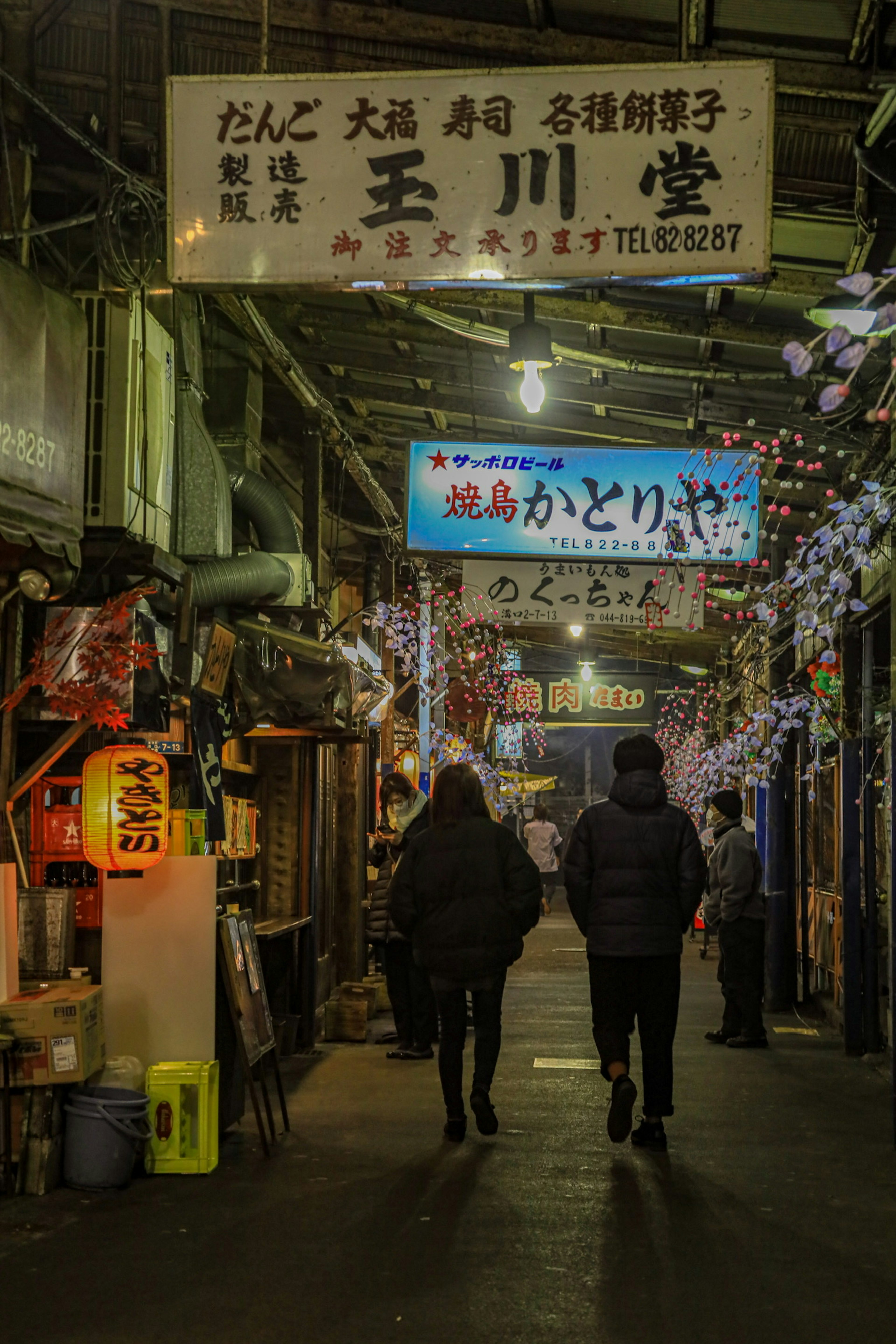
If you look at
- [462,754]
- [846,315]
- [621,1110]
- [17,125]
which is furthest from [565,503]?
[462,754]

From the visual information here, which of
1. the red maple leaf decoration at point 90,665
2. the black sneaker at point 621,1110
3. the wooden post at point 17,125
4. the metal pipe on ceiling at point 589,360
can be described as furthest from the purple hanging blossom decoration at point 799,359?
the metal pipe on ceiling at point 589,360

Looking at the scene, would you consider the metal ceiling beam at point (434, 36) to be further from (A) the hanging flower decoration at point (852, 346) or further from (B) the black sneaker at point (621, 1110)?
(B) the black sneaker at point (621, 1110)

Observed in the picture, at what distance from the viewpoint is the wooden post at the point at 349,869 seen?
16188 millimetres

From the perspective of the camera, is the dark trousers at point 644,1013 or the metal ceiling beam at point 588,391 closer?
the dark trousers at point 644,1013

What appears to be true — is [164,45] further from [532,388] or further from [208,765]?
[208,765]

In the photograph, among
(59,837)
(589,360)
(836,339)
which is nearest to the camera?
(836,339)

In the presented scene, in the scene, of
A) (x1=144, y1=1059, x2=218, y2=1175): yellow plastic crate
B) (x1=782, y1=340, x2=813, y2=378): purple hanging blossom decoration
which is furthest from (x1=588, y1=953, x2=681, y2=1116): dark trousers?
(x1=782, y1=340, x2=813, y2=378): purple hanging blossom decoration

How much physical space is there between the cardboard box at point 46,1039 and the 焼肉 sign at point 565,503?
6.66 meters

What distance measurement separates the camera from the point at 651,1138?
27.3 feet

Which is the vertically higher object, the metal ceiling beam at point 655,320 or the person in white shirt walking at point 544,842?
the metal ceiling beam at point 655,320

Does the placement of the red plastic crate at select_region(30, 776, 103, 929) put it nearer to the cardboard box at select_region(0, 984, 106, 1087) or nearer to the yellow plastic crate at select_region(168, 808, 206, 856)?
the yellow plastic crate at select_region(168, 808, 206, 856)

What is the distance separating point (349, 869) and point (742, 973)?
5.20 meters

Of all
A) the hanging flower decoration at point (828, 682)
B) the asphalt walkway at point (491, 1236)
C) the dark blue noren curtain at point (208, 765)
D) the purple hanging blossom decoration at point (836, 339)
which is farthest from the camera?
the hanging flower decoration at point (828, 682)

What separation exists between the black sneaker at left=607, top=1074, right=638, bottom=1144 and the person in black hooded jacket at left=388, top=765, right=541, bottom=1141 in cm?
102
